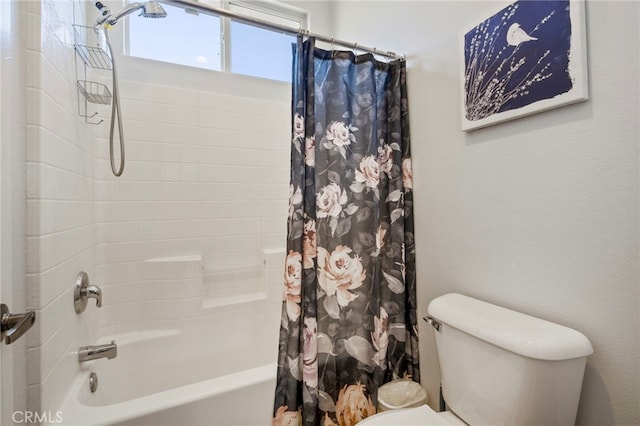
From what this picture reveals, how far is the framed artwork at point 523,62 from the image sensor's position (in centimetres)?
83

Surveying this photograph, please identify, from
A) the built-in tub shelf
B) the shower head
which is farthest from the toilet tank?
the shower head

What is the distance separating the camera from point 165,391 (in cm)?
127

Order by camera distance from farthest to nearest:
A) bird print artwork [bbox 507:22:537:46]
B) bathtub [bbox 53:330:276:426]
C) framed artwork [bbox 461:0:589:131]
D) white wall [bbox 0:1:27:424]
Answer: bathtub [bbox 53:330:276:426] → bird print artwork [bbox 507:22:537:46] → framed artwork [bbox 461:0:589:131] → white wall [bbox 0:1:27:424]

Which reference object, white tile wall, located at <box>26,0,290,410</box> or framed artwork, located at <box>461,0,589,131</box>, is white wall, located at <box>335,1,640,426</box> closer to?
framed artwork, located at <box>461,0,589,131</box>

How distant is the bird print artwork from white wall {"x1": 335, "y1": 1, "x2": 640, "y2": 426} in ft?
0.39

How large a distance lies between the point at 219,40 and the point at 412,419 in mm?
2328

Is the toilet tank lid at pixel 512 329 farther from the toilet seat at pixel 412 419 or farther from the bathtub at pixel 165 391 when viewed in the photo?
the bathtub at pixel 165 391

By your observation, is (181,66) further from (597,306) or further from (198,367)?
(597,306)

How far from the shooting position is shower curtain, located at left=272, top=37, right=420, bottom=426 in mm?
1209

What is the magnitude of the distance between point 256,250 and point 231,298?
35 centimetres

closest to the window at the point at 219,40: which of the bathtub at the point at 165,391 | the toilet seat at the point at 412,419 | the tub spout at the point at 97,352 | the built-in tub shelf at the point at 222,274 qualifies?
the built-in tub shelf at the point at 222,274

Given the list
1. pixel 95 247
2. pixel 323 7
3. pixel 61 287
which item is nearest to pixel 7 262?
pixel 61 287

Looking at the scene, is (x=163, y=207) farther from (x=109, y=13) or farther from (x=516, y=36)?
(x=516, y=36)

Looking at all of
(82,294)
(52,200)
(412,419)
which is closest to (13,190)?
(52,200)
